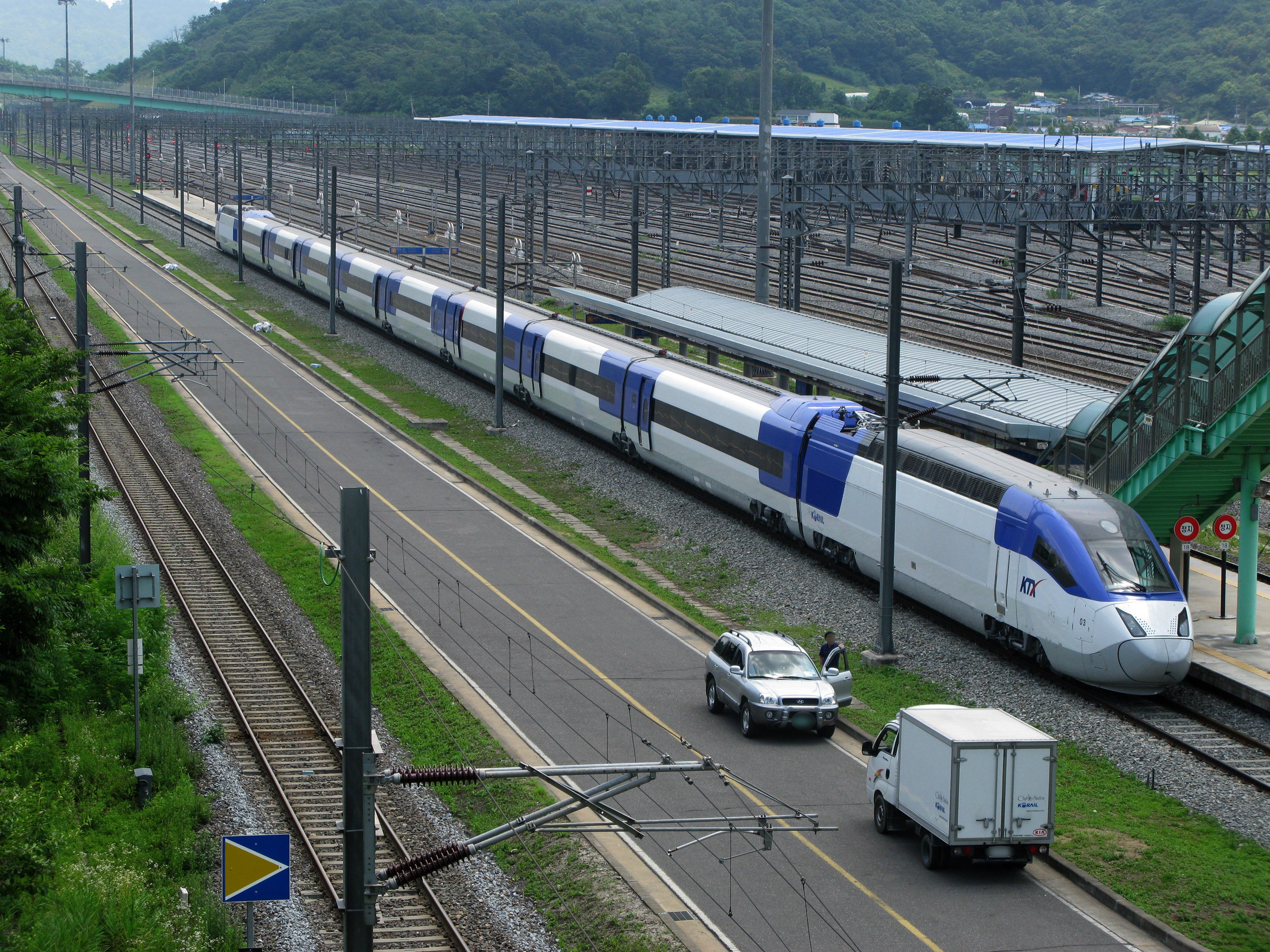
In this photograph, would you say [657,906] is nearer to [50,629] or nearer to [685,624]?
[50,629]

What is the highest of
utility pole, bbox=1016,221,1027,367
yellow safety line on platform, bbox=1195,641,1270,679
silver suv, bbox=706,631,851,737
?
utility pole, bbox=1016,221,1027,367

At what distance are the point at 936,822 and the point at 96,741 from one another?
12187 millimetres

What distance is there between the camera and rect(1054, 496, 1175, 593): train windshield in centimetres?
2320

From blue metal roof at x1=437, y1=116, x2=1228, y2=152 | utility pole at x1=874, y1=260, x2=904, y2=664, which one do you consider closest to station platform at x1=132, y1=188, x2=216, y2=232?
blue metal roof at x1=437, y1=116, x2=1228, y2=152

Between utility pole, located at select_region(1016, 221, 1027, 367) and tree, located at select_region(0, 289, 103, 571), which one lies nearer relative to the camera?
tree, located at select_region(0, 289, 103, 571)

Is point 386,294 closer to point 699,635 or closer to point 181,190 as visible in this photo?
point 699,635

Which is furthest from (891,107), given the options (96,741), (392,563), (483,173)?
(96,741)

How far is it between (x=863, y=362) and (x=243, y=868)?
27253mm

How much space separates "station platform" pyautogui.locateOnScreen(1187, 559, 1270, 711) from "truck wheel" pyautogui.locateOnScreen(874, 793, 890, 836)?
7.99m

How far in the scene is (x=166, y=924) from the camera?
15453 millimetres

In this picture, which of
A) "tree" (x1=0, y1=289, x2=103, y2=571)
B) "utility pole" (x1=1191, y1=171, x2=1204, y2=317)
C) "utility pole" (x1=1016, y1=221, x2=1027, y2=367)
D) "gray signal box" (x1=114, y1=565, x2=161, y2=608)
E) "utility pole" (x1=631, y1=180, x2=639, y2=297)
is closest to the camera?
"tree" (x1=0, y1=289, x2=103, y2=571)

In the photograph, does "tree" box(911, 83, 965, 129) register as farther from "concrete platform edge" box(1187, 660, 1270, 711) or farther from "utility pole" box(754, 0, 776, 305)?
"concrete platform edge" box(1187, 660, 1270, 711)

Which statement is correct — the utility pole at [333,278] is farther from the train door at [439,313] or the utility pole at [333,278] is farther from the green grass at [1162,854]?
the green grass at [1162,854]

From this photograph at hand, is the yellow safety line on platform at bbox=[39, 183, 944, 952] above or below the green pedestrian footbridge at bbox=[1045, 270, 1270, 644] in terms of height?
below
